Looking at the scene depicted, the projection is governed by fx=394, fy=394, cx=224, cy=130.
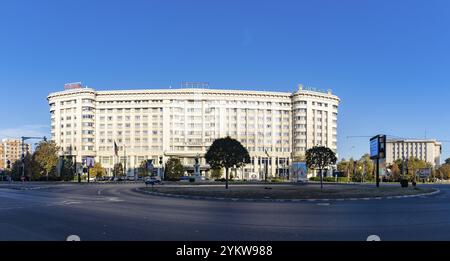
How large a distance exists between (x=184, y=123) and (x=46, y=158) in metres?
64.0

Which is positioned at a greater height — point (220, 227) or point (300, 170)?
point (220, 227)

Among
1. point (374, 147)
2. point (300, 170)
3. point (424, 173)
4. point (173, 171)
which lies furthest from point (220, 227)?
point (424, 173)

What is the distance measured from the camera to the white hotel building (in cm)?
14650

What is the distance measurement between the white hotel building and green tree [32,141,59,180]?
53.0m

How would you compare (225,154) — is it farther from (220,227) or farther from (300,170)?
(220,227)

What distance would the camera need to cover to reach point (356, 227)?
13.2m

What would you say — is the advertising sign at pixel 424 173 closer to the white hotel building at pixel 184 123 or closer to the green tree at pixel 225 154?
the white hotel building at pixel 184 123

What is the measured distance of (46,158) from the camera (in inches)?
3546

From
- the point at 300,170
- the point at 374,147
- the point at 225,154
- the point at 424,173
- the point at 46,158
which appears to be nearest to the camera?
the point at 225,154

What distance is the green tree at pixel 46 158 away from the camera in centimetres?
8925

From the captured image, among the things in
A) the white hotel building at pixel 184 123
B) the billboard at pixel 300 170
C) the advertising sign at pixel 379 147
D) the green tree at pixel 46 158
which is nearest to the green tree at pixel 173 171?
the green tree at pixel 46 158

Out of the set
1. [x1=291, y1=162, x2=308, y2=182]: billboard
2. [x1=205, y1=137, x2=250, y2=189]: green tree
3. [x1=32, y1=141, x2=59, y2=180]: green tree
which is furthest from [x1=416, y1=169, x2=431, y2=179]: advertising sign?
[x1=32, y1=141, x2=59, y2=180]: green tree

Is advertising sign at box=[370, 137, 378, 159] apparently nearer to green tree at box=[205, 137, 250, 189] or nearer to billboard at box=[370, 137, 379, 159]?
billboard at box=[370, 137, 379, 159]
